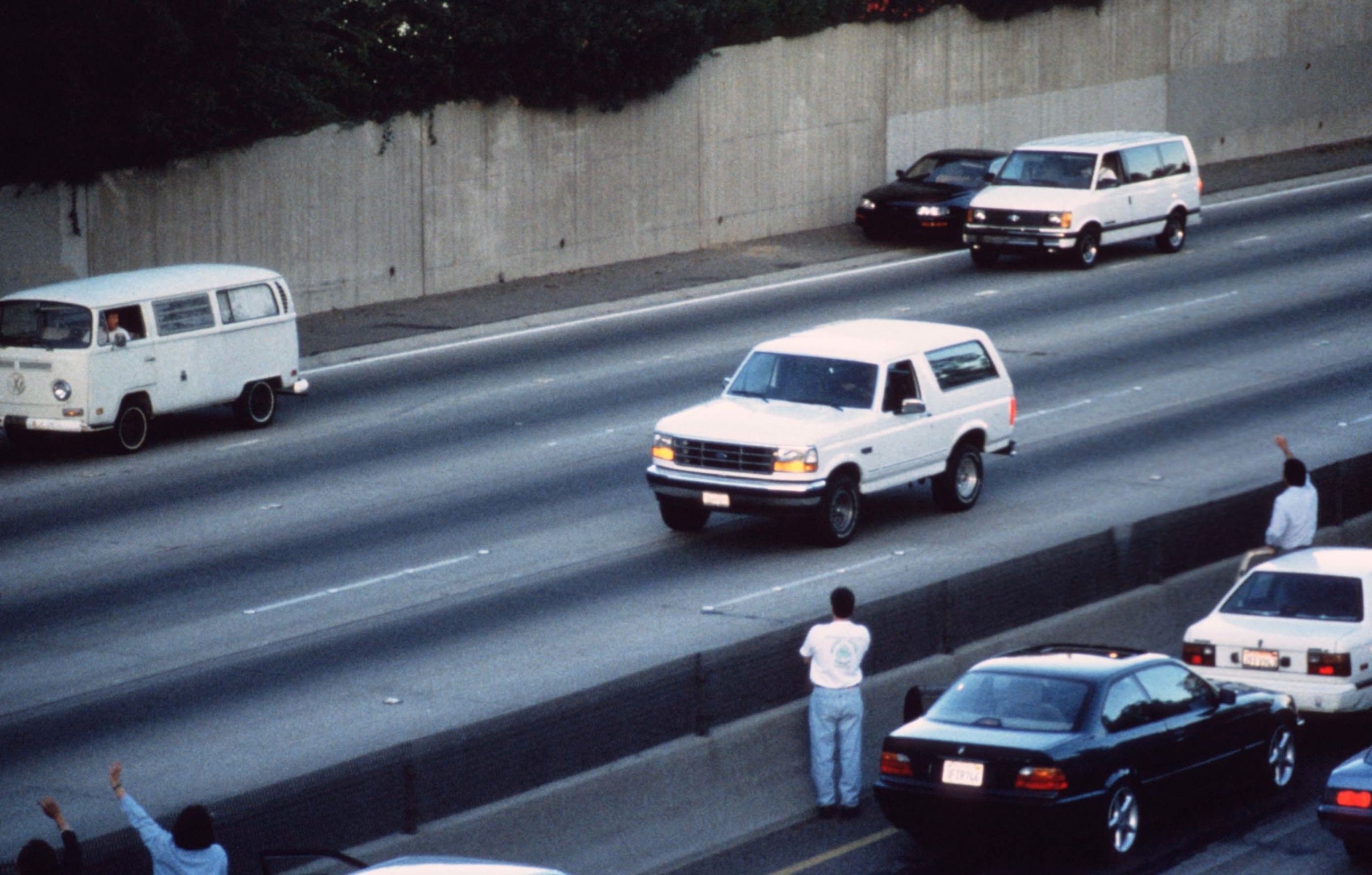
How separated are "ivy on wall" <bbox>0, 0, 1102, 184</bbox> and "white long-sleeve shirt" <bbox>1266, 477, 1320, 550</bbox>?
59.6 ft

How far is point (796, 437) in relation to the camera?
62.9ft

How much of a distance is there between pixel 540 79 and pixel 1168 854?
2556 cm

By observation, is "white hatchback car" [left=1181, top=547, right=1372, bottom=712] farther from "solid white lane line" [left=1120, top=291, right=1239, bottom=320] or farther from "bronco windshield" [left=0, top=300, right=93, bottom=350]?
"solid white lane line" [left=1120, top=291, right=1239, bottom=320]

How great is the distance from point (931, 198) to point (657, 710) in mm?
26587

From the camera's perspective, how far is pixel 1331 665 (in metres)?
14.9

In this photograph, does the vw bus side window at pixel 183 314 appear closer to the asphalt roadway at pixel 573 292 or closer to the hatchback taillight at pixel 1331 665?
the asphalt roadway at pixel 573 292

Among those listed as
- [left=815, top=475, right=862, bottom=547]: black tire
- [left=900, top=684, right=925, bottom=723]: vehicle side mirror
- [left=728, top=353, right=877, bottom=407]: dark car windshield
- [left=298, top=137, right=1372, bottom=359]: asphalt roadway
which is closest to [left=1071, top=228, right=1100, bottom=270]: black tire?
[left=298, top=137, right=1372, bottom=359]: asphalt roadway

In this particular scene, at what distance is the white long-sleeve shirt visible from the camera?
17656 millimetres

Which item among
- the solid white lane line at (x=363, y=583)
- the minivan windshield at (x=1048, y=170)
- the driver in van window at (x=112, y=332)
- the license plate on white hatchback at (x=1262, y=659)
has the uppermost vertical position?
the minivan windshield at (x=1048, y=170)

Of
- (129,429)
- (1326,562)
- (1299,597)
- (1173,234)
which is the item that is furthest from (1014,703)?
(1173,234)

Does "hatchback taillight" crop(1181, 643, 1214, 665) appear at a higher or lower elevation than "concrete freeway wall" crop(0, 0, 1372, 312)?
lower

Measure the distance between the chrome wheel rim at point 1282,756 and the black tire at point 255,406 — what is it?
1461cm

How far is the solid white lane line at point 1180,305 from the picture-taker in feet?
104

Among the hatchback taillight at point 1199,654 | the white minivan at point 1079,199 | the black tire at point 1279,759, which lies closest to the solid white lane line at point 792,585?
the hatchback taillight at point 1199,654
